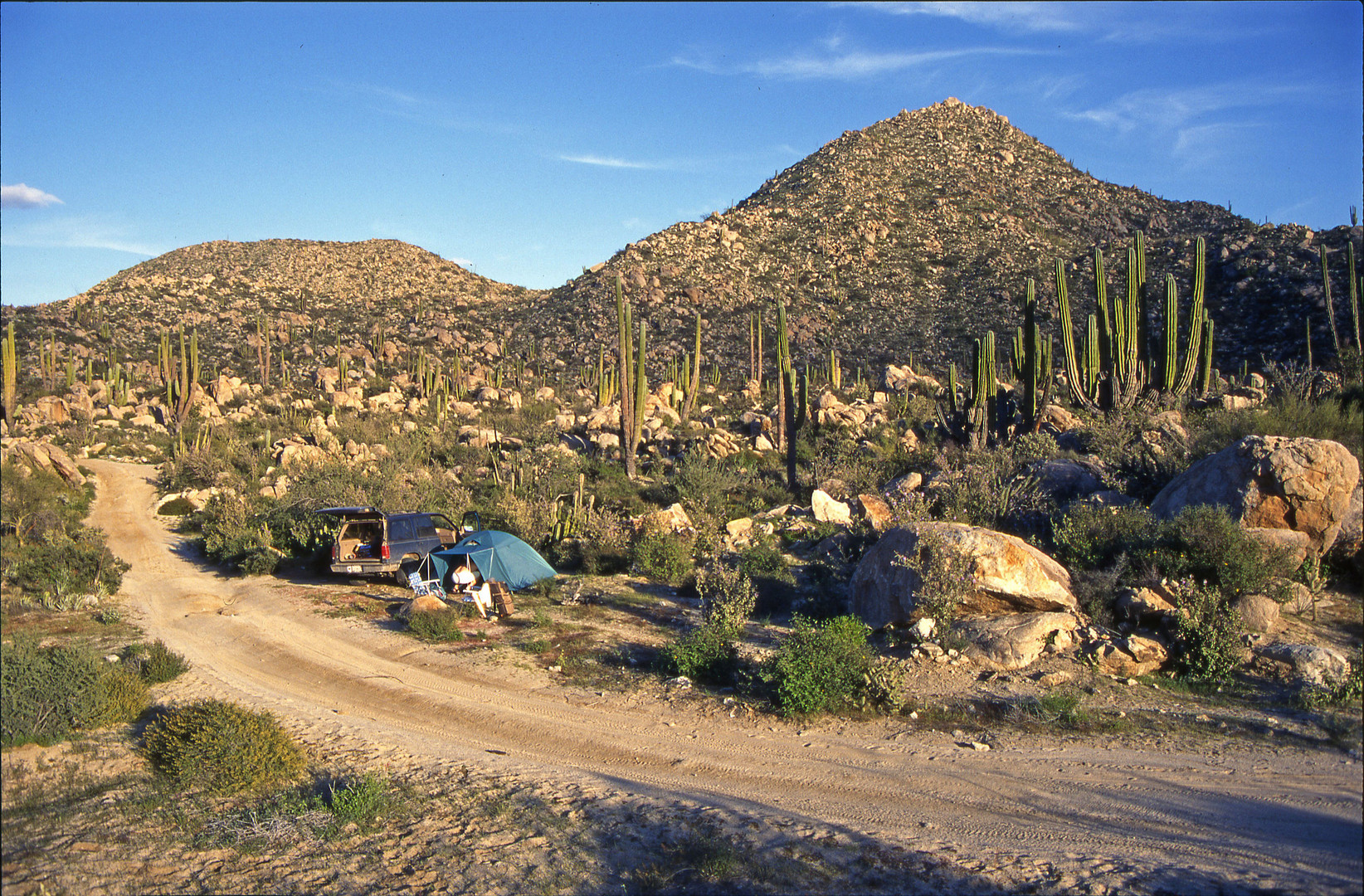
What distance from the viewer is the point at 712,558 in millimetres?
13195

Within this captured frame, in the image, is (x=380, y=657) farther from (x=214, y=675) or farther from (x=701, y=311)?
(x=701, y=311)

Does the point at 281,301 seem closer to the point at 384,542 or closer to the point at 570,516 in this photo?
the point at 570,516

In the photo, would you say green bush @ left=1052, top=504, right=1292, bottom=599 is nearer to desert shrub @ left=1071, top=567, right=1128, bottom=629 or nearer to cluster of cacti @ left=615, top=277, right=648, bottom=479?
desert shrub @ left=1071, top=567, right=1128, bottom=629

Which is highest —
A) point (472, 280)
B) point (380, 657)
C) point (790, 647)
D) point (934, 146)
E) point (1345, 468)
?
point (934, 146)

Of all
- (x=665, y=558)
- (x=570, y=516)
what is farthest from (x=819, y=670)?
(x=570, y=516)

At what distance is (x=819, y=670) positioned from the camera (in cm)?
805

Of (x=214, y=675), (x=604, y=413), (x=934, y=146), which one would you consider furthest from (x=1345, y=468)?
(x=934, y=146)

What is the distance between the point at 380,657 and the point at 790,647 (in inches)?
208

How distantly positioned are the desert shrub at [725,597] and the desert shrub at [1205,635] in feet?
15.5

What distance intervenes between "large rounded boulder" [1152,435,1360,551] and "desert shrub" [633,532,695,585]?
25.2 feet

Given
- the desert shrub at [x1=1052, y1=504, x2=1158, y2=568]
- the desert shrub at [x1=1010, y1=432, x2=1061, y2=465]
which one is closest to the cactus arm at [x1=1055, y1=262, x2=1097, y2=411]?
the desert shrub at [x1=1010, y1=432, x2=1061, y2=465]

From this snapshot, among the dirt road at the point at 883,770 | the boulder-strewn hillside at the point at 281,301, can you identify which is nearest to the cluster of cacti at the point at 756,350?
the boulder-strewn hillside at the point at 281,301

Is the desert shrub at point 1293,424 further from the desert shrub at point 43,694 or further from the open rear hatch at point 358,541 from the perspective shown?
the desert shrub at point 43,694

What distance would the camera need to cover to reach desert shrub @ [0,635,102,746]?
7098 millimetres
